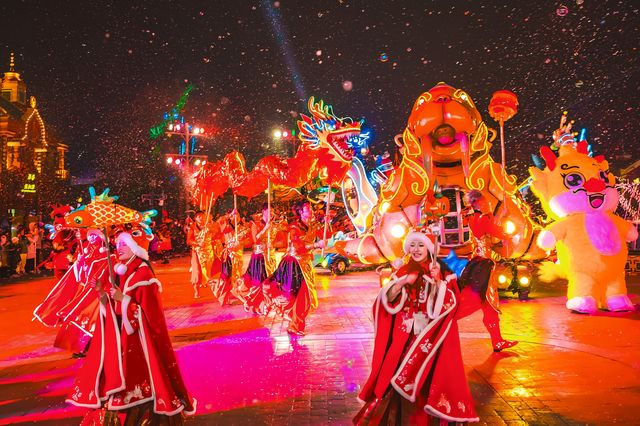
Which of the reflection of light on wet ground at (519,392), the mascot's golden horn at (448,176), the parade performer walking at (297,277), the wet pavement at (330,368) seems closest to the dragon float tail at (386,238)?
the mascot's golden horn at (448,176)

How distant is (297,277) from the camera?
356 inches

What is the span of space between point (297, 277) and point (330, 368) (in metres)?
2.50

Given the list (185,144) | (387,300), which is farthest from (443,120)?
(185,144)

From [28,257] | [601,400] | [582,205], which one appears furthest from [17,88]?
[601,400]

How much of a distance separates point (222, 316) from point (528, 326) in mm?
5399

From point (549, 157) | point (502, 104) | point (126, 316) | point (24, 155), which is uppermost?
point (24, 155)

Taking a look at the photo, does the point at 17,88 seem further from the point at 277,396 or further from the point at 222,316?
the point at 277,396

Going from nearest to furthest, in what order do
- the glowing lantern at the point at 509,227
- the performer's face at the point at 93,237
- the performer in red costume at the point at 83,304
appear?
the performer in red costume at the point at 83,304 < the performer's face at the point at 93,237 < the glowing lantern at the point at 509,227

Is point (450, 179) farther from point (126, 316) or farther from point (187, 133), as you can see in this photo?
point (187, 133)

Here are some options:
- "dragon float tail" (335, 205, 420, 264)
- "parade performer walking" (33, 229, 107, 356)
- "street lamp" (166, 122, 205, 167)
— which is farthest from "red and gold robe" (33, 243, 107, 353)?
"street lamp" (166, 122, 205, 167)

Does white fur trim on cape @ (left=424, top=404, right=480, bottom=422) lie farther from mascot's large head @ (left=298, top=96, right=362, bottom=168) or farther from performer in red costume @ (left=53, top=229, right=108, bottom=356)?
mascot's large head @ (left=298, top=96, right=362, bottom=168)

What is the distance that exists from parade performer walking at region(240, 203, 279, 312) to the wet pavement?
461mm

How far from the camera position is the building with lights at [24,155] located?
27.5 metres

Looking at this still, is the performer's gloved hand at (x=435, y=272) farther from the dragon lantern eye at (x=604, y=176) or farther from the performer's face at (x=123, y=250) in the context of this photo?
the dragon lantern eye at (x=604, y=176)
